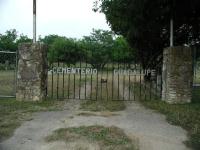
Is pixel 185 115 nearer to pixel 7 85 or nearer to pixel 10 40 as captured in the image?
pixel 7 85

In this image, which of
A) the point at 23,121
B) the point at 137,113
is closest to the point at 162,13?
the point at 137,113

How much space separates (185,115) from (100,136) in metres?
3.77

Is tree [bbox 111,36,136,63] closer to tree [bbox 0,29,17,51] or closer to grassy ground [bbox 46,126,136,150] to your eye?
grassy ground [bbox 46,126,136,150]

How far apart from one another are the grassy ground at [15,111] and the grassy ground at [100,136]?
3.83 ft

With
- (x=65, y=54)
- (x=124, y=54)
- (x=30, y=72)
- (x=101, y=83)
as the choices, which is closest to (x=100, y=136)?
(x=30, y=72)

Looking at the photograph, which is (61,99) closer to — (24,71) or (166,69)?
(24,71)

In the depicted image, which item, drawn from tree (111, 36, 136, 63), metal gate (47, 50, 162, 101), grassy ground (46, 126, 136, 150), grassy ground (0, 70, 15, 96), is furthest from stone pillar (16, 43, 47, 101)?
tree (111, 36, 136, 63)

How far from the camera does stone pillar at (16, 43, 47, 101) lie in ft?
47.0

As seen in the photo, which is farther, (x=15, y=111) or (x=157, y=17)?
(x=157, y=17)

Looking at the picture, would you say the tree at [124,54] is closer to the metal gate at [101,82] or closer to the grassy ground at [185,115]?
the metal gate at [101,82]

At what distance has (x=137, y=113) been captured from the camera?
476 inches

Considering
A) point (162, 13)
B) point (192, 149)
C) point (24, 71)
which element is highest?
point (162, 13)

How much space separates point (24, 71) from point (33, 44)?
1024mm

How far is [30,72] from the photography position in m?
14.4
